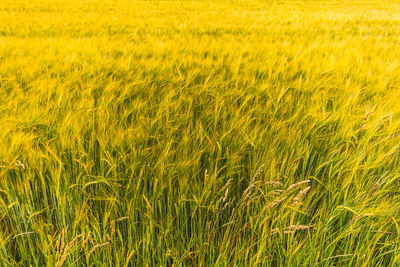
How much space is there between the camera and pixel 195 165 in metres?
0.74

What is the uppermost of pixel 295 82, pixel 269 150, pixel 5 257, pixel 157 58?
pixel 157 58

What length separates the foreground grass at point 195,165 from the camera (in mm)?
602

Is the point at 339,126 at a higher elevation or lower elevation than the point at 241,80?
lower

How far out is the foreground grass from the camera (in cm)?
60

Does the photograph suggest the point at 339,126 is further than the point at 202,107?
No

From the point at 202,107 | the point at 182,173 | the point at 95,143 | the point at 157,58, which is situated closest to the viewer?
the point at 182,173

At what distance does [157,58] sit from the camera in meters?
1.73

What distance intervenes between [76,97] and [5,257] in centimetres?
68

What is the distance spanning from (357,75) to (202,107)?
984mm

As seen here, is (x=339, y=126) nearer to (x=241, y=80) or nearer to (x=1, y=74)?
(x=241, y=80)

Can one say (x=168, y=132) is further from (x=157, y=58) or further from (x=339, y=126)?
(x=157, y=58)

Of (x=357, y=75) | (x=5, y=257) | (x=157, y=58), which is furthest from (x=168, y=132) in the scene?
(x=357, y=75)

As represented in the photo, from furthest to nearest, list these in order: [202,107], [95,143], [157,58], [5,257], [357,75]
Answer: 1. [157,58]
2. [357,75]
3. [202,107]
4. [95,143]
5. [5,257]

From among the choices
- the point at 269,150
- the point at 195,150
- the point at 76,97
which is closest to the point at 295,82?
the point at 269,150
